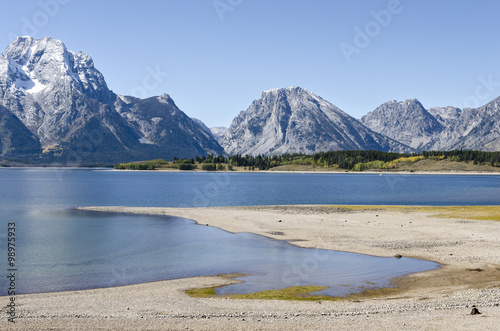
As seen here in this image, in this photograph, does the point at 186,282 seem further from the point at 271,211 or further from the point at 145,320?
the point at 271,211

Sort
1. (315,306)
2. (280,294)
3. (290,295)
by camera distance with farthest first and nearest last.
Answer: (280,294) → (290,295) → (315,306)

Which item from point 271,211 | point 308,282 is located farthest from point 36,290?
point 271,211

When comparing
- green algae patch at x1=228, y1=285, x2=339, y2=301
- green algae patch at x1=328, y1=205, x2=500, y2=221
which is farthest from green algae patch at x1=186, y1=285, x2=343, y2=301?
green algae patch at x1=328, y1=205, x2=500, y2=221

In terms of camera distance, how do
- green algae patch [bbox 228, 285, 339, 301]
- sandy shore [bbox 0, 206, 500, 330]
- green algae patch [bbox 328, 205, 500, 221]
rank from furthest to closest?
green algae patch [bbox 328, 205, 500, 221] → green algae patch [bbox 228, 285, 339, 301] → sandy shore [bbox 0, 206, 500, 330]

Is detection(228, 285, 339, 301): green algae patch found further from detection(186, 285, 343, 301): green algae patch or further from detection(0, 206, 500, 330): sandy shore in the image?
detection(0, 206, 500, 330): sandy shore

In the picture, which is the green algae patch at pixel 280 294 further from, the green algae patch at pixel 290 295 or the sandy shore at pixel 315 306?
the sandy shore at pixel 315 306

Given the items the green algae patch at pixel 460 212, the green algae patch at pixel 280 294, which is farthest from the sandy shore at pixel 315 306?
the green algae patch at pixel 460 212

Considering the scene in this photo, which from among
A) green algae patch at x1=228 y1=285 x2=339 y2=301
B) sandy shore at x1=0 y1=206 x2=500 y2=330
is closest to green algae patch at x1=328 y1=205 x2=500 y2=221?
sandy shore at x1=0 y1=206 x2=500 y2=330

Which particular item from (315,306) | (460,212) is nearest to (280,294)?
(315,306)

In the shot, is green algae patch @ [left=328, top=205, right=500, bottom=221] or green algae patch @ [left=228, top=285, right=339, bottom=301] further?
green algae patch @ [left=328, top=205, right=500, bottom=221]

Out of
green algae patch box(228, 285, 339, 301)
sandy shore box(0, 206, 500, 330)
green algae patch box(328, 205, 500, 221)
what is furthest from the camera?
green algae patch box(328, 205, 500, 221)

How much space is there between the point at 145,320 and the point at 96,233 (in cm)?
4144

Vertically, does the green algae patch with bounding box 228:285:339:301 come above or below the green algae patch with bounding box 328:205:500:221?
below

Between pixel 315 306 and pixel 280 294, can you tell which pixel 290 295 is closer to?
pixel 280 294
